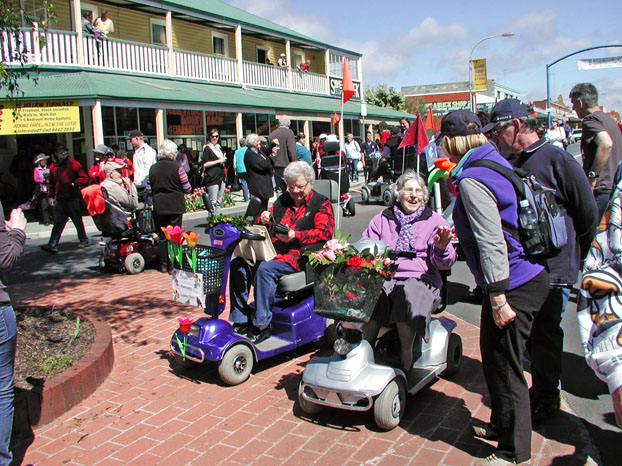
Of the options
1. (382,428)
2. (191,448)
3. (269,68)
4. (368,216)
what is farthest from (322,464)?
(269,68)

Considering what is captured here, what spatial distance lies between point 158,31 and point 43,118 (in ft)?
35.5

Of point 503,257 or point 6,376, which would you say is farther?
point 6,376

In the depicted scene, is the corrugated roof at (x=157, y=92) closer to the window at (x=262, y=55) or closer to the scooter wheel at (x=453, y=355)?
the window at (x=262, y=55)

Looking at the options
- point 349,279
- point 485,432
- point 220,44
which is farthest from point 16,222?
point 220,44

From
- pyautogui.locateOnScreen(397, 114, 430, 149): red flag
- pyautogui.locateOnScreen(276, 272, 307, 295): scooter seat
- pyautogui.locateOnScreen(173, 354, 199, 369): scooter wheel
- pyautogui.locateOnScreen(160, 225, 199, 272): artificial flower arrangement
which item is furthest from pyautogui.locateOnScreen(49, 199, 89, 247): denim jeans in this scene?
pyautogui.locateOnScreen(276, 272, 307, 295): scooter seat

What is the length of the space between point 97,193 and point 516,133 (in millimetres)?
6134

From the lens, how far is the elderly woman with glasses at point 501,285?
3.00m

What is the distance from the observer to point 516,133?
3588 mm

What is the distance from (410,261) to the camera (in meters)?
4.35

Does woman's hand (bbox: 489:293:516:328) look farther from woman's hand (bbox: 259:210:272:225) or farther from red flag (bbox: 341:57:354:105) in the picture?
red flag (bbox: 341:57:354:105)

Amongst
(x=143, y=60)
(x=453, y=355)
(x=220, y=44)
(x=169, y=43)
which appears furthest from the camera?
(x=220, y=44)

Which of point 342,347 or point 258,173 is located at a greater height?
point 258,173

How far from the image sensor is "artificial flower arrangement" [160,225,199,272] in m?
4.39

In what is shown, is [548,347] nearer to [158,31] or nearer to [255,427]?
[255,427]
